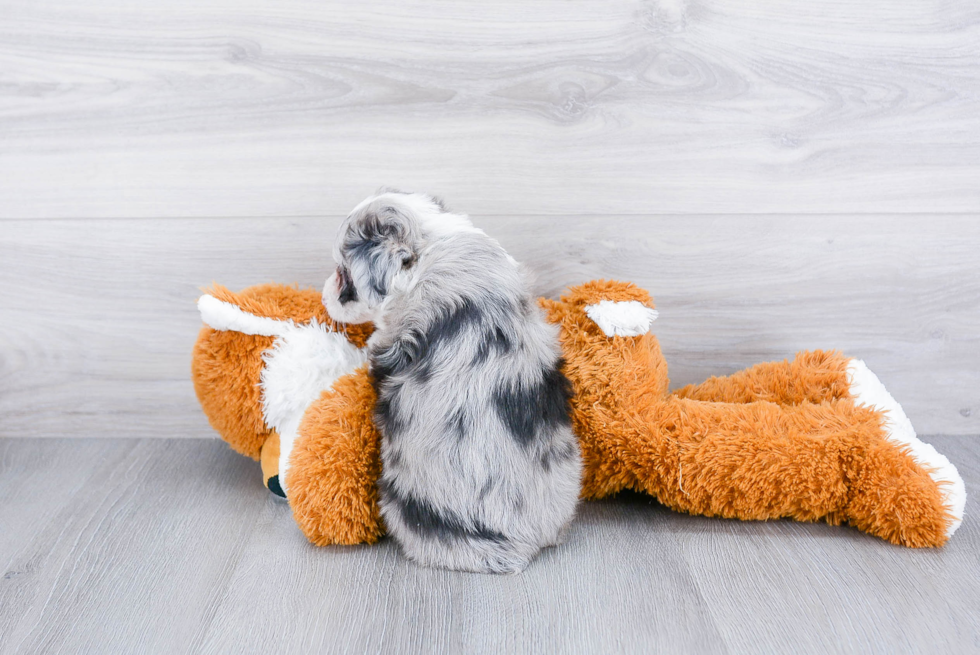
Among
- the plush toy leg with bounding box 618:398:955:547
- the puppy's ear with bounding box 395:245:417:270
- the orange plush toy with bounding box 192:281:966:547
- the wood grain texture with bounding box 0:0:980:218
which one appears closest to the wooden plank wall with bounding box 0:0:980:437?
the wood grain texture with bounding box 0:0:980:218

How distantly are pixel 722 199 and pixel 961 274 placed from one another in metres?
0.68

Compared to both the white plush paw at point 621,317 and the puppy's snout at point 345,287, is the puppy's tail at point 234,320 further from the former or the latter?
the white plush paw at point 621,317

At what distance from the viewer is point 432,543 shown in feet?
4.62

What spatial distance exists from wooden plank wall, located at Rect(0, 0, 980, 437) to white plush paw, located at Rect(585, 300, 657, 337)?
0.28 m

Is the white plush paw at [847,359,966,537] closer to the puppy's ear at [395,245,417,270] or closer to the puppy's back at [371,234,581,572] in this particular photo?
the puppy's back at [371,234,581,572]

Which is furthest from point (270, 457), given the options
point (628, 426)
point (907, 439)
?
point (907, 439)

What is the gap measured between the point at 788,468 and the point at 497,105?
42.5 inches

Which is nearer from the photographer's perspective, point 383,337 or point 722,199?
point 383,337

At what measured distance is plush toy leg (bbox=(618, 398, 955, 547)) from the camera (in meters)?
1.49

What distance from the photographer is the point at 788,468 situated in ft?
5.03

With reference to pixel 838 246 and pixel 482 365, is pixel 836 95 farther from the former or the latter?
pixel 482 365

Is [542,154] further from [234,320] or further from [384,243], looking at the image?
[234,320]

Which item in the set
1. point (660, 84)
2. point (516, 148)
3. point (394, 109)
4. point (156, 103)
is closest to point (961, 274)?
point (660, 84)

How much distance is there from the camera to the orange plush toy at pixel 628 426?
1.50 metres
